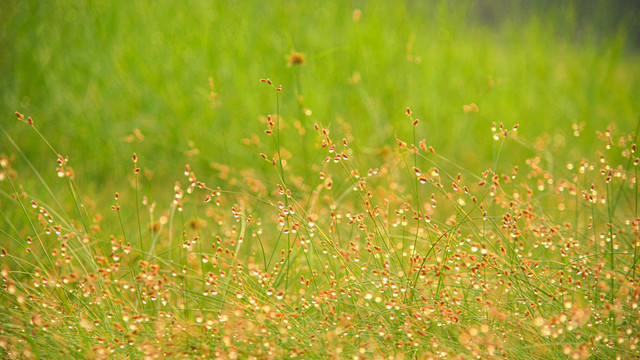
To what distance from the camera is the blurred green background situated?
321cm

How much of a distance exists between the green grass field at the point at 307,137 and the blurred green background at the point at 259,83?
0.01 m

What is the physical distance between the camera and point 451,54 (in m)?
4.02

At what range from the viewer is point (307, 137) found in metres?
3.26

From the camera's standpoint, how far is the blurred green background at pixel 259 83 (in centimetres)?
321

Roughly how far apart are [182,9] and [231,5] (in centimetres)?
36

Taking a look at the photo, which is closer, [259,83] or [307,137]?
[307,137]

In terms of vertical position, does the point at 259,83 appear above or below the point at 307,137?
above

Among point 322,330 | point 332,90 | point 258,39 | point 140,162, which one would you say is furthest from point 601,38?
point 322,330

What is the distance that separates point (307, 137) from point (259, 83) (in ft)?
1.70

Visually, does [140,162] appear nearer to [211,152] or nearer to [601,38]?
[211,152]

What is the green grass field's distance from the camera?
1873 mm

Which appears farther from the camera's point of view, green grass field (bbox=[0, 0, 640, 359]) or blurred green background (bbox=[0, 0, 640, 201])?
blurred green background (bbox=[0, 0, 640, 201])

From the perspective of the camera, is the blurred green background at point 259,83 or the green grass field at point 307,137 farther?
the blurred green background at point 259,83

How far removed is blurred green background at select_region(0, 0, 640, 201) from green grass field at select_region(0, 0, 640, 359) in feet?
0.04
